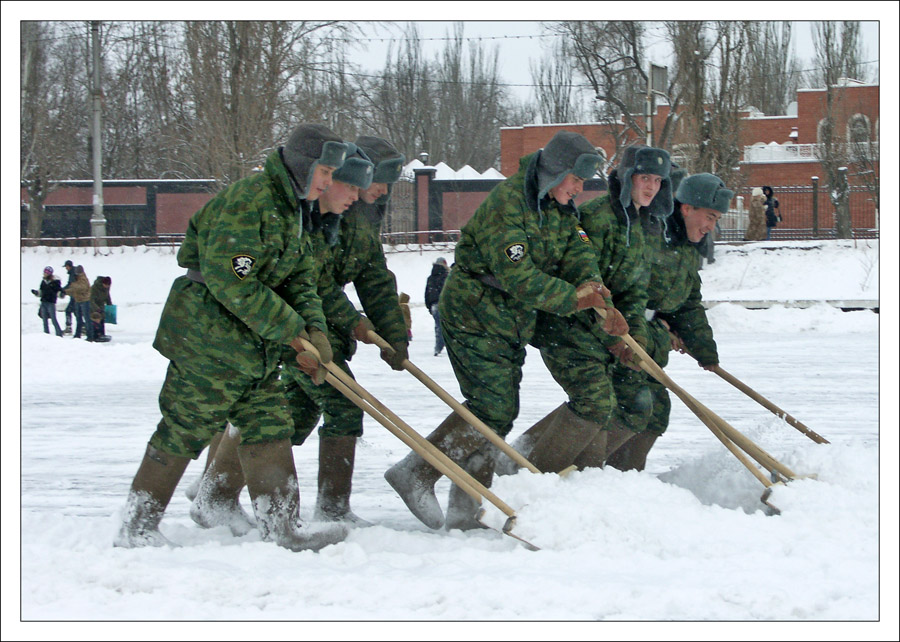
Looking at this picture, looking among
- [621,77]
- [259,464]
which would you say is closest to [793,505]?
[259,464]

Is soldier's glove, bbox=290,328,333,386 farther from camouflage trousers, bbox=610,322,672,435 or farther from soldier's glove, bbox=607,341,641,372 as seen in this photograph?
camouflage trousers, bbox=610,322,672,435

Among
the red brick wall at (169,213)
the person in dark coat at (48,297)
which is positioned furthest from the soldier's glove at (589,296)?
the red brick wall at (169,213)

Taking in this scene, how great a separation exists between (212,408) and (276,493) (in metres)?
0.43

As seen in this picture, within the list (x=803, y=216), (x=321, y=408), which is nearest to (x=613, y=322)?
(x=321, y=408)

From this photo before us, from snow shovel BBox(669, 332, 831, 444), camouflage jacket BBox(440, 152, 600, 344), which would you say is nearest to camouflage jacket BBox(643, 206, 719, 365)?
snow shovel BBox(669, 332, 831, 444)

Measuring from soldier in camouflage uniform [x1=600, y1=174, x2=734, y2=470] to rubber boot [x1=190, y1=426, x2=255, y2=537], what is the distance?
1.86 meters

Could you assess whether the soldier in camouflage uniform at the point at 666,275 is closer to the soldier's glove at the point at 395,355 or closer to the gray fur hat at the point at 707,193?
the gray fur hat at the point at 707,193

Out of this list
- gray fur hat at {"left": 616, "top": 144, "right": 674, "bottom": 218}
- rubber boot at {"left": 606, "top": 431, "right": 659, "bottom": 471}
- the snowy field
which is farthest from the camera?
rubber boot at {"left": 606, "top": 431, "right": 659, "bottom": 471}

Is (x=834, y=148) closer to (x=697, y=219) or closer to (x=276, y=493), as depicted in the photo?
(x=697, y=219)

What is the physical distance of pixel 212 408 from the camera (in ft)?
11.8

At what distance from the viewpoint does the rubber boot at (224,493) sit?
13.6ft

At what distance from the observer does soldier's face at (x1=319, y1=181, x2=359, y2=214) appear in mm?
3865

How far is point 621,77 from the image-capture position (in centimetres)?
1285

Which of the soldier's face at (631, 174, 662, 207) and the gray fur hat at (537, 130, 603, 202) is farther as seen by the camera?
the soldier's face at (631, 174, 662, 207)
